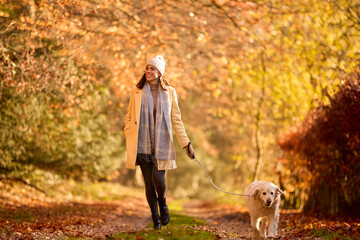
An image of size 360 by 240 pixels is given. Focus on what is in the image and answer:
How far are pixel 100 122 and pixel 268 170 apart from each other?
22.5 feet

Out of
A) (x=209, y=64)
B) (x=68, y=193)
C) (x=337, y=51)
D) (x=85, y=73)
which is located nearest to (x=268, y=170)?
(x=209, y=64)

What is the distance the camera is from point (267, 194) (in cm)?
598

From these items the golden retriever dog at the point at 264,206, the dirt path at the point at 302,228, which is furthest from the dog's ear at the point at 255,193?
the dirt path at the point at 302,228

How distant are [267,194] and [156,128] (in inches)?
73.3

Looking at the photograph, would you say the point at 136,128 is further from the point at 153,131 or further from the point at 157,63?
the point at 157,63

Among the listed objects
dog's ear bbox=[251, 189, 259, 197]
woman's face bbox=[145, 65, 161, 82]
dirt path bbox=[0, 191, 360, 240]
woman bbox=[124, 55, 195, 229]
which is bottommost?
dirt path bbox=[0, 191, 360, 240]

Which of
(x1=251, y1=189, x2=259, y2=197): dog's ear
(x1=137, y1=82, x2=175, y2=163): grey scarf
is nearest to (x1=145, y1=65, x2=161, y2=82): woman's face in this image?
(x1=137, y1=82, x2=175, y2=163): grey scarf

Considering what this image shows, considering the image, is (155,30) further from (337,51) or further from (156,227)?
(156,227)

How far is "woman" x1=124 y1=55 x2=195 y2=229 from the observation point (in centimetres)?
616

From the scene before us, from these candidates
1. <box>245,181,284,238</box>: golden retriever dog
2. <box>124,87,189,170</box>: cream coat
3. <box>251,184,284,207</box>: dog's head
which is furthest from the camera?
<box>124,87,189,170</box>: cream coat

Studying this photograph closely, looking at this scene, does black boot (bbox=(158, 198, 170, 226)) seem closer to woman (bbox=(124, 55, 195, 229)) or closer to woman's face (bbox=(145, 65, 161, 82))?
woman (bbox=(124, 55, 195, 229))

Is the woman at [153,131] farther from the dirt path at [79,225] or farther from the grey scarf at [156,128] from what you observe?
the dirt path at [79,225]

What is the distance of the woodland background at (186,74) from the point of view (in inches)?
349

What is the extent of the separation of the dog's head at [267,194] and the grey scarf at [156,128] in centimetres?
135
